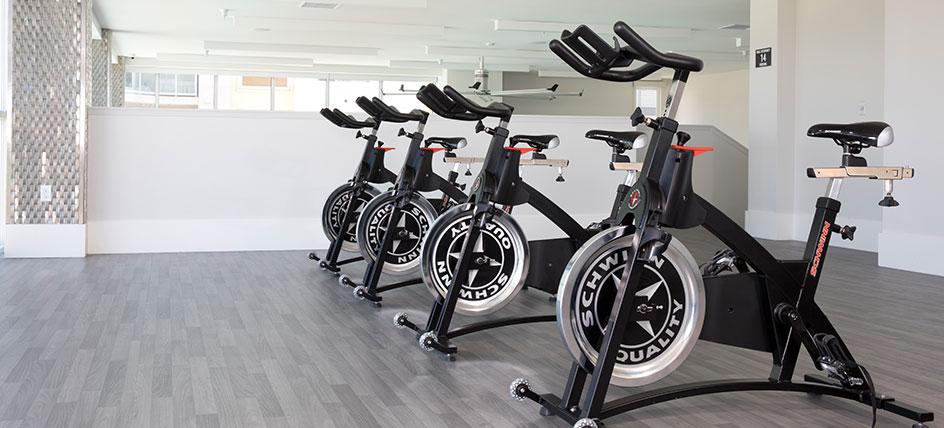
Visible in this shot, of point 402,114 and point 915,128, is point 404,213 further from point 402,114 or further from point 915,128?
point 915,128

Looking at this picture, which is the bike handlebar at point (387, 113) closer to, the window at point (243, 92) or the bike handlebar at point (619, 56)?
the bike handlebar at point (619, 56)

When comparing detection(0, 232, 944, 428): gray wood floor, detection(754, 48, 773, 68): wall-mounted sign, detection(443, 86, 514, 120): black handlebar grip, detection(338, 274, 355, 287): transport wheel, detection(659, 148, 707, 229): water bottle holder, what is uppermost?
detection(754, 48, 773, 68): wall-mounted sign

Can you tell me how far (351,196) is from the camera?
5.43m

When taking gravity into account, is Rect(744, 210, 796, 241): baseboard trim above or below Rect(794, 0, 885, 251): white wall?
below

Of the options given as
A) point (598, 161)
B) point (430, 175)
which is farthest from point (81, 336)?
point (598, 161)

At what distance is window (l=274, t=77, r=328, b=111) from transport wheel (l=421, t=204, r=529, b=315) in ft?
51.0

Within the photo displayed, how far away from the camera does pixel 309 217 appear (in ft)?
22.9

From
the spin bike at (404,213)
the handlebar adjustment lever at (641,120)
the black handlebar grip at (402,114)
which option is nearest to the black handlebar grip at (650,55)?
the handlebar adjustment lever at (641,120)

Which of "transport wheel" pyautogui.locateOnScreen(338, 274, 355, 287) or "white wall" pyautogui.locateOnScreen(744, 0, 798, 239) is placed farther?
"white wall" pyautogui.locateOnScreen(744, 0, 798, 239)

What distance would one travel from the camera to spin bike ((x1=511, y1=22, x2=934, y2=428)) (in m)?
2.30

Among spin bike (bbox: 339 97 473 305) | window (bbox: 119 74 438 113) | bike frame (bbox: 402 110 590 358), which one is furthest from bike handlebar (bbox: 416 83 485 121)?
window (bbox: 119 74 438 113)

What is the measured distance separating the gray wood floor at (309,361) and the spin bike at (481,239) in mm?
177

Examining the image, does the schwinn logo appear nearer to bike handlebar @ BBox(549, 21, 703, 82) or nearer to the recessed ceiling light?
bike handlebar @ BBox(549, 21, 703, 82)

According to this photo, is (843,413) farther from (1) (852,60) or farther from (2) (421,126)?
(1) (852,60)
